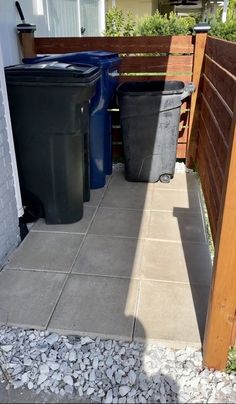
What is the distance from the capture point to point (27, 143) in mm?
2811

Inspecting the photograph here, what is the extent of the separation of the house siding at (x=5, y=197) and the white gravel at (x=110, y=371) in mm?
791

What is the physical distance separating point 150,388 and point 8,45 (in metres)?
3.26

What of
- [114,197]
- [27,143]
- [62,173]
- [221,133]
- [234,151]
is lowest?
[114,197]

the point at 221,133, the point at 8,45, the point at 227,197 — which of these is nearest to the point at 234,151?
the point at 227,197

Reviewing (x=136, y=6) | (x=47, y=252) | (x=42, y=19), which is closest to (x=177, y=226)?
(x=47, y=252)

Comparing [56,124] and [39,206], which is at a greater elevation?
[56,124]

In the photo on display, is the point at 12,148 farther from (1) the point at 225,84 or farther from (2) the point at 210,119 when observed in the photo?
(2) the point at 210,119

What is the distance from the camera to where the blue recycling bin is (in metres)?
3.41

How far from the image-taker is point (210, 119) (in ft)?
10.3

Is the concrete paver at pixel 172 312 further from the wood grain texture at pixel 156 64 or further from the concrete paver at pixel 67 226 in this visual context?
the wood grain texture at pixel 156 64

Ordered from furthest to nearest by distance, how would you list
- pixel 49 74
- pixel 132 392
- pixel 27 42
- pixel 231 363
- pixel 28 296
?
pixel 27 42
pixel 49 74
pixel 28 296
pixel 231 363
pixel 132 392

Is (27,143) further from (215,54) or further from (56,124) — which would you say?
(215,54)

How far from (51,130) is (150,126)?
1331 mm

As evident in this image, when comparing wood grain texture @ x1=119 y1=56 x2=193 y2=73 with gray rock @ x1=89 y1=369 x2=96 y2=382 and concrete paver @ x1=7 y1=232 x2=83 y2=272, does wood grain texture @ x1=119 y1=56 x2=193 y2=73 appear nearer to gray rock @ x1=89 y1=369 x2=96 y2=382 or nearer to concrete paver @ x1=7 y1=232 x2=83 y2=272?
concrete paver @ x1=7 y1=232 x2=83 y2=272
